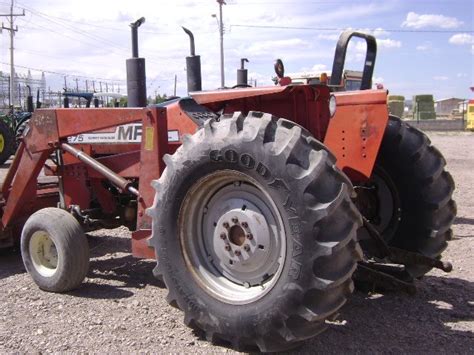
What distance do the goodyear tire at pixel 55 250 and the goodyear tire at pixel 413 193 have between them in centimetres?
228

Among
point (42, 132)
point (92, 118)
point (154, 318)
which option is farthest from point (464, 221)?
point (42, 132)

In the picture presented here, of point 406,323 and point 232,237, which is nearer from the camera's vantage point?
point 232,237

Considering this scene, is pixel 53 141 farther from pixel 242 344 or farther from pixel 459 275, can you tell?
pixel 459 275

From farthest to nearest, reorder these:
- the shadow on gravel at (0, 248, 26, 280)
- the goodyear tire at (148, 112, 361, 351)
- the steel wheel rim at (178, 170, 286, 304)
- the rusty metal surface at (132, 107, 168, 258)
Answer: the shadow on gravel at (0, 248, 26, 280) → the rusty metal surface at (132, 107, 168, 258) → the steel wheel rim at (178, 170, 286, 304) → the goodyear tire at (148, 112, 361, 351)

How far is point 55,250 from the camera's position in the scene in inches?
189

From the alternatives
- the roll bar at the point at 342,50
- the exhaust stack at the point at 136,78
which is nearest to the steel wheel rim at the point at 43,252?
the exhaust stack at the point at 136,78

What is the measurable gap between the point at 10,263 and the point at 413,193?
3.92m

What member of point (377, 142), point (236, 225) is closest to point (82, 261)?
point (236, 225)

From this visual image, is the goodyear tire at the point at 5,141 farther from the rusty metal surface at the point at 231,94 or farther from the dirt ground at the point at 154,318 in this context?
the rusty metal surface at the point at 231,94

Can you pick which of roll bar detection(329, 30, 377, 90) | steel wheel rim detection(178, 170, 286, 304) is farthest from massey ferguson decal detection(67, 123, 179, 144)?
roll bar detection(329, 30, 377, 90)

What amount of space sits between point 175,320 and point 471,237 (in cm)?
387

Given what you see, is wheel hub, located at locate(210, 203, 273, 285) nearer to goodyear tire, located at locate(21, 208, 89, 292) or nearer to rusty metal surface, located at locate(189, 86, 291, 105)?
rusty metal surface, located at locate(189, 86, 291, 105)

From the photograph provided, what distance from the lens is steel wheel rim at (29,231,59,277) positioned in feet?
15.6

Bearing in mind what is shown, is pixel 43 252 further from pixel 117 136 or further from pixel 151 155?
pixel 151 155
